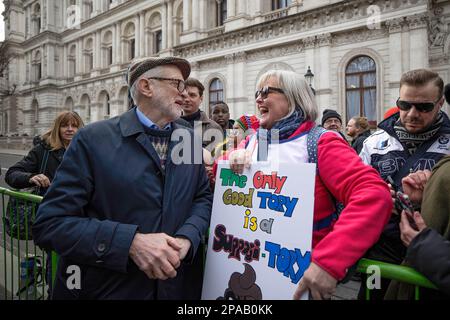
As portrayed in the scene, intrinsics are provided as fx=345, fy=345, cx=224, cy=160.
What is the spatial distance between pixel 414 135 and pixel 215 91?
19965 millimetres

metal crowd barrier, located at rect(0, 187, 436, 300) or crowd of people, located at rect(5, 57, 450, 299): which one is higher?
crowd of people, located at rect(5, 57, 450, 299)

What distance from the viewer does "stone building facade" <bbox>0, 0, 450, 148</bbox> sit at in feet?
47.3

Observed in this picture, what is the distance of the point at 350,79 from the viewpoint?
631 inches

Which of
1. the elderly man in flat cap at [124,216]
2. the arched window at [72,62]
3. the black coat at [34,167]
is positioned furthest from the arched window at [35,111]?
the elderly man in flat cap at [124,216]

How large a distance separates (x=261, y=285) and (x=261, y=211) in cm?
35

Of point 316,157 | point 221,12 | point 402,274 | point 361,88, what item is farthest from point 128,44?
point 402,274

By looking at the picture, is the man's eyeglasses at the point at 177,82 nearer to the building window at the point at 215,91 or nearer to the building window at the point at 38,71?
the building window at the point at 215,91

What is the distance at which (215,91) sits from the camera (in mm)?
21578

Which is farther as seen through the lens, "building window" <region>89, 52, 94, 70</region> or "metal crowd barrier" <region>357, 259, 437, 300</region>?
"building window" <region>89, 52, 94, 70</region>

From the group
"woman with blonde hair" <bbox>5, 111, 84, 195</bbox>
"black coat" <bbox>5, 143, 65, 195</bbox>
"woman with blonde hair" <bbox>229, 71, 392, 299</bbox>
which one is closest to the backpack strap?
"woman with blonde hair" <bbox>229, 71, 392, 299</bbox>

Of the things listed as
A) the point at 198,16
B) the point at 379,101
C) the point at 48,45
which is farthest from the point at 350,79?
the point at 48,45

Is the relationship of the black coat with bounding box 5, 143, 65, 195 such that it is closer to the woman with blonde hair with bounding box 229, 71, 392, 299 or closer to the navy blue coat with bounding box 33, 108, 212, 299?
the navy blue coat with bounding box 33, 108, 212, 299

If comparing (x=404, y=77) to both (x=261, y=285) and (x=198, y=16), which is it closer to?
(x=261, y=285)

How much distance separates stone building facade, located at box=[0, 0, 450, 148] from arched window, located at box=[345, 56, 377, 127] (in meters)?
0.04
